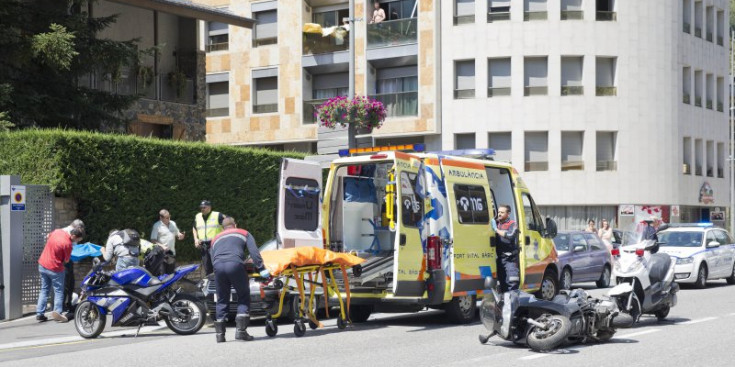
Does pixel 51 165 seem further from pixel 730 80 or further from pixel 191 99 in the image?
pixel 730 80

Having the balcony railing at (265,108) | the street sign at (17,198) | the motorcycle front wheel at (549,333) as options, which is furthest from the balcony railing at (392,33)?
the motorcycle front wheel at (549,333)

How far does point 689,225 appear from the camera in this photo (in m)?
27.8

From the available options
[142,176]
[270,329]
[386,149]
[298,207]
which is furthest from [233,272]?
[142,176]

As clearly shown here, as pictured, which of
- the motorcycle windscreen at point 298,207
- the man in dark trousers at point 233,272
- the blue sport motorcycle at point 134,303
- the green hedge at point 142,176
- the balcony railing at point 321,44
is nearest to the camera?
the man in dark trousers at point 233,272

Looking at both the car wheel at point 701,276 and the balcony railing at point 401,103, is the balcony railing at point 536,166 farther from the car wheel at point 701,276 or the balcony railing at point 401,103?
the car wheel at point 701,276

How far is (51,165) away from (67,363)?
8.22 meters

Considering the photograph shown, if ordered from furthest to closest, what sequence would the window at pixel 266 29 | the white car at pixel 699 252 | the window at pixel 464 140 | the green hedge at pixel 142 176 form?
the window at pixel 266 29 < the window at pixel 464 140 < the white car at pixel 699 252 < the green hedge at pixel 142 176

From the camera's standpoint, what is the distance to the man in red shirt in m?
17.5

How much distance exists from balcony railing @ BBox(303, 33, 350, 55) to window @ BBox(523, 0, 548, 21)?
7.77m

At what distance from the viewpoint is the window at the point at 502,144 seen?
44094 millimetres

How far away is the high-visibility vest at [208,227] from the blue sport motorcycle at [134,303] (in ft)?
18.0

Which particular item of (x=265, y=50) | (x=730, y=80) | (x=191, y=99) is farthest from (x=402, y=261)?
(x=730, y=80)

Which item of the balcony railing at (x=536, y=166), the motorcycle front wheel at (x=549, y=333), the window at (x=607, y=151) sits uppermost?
the window at (x=607, y=151)

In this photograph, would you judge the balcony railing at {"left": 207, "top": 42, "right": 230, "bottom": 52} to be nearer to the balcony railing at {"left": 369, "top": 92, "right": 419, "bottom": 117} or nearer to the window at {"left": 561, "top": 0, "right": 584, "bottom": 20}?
the balcony railing at {"left": 369, "top": 92, "right": 419, "bottom": 117}
